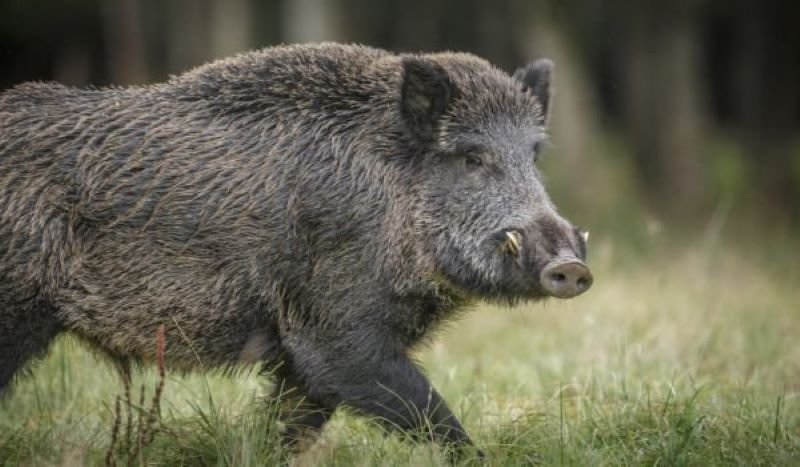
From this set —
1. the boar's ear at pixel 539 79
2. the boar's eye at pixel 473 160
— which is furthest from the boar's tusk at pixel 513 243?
the boar's ear at pixel 539 79

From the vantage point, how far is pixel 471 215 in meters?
4.92

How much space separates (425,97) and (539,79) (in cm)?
71

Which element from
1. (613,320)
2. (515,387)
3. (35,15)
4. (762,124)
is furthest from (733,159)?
(515,387)

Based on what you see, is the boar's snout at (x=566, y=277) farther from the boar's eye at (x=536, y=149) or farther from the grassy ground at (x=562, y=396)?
the boar's eye at (x=536, y=149)

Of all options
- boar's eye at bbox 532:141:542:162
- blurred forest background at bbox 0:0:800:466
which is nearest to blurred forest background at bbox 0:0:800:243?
blurred forest background at bbox 0:0:800:466

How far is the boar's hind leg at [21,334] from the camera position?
16.0 feet

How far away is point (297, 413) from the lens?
17.7ft

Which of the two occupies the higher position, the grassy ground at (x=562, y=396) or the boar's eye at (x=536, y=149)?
the boar's eye at (x=536, y=149)

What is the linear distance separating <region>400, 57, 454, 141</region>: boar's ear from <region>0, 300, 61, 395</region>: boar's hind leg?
171 cm

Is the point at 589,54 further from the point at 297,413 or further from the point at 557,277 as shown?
the point at 557,277

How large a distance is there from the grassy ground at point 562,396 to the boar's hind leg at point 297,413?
0.12 meters

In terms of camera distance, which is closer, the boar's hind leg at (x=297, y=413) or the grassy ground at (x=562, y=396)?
the grassy ground at (x=562, y=396)

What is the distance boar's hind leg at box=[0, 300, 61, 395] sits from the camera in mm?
4887

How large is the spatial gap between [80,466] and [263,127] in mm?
1752
